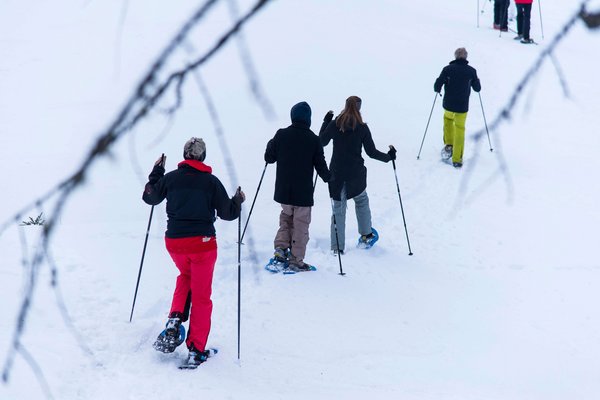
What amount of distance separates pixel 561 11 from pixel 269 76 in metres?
13.7

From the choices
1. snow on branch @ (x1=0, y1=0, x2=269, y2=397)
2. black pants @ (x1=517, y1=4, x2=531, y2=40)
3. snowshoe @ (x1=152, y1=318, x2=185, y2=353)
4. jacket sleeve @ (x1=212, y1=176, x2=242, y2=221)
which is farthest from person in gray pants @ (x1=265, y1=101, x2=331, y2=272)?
black pants @ (x1=517, y1=4, x2=531, y2=40)

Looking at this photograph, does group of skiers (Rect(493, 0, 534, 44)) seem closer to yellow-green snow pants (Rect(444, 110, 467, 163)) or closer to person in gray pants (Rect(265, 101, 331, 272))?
yellow-green snow pants (Rect(444, 110, 467, 163))

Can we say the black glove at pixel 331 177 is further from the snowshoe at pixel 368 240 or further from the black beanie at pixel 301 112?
the snowshoe at pixel 368 240

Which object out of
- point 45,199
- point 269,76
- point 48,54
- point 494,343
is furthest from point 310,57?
point 45,199

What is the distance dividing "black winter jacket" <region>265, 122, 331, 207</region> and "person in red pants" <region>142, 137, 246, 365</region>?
1.34 m

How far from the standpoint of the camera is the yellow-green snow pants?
9688mm

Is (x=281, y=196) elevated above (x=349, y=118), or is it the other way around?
(x=349, y=118)

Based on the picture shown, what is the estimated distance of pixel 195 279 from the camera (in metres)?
5.00

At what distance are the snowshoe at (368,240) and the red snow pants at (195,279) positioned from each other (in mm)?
2901

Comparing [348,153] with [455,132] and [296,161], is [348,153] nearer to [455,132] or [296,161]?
[296,161]

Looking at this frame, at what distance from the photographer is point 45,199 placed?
1302mm

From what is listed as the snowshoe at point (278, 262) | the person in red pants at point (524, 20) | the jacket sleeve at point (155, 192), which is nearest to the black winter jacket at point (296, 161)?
the snowshoe at point (278, 262)

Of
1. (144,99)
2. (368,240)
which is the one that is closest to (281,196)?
(368,240)

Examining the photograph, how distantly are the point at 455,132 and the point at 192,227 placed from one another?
19.6 feet
